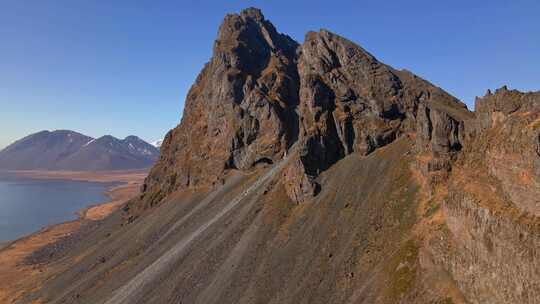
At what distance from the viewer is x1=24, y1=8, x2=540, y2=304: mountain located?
42281 millimetres

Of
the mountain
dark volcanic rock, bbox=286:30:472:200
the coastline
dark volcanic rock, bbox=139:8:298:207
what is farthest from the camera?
dark volcanic rock, bbox=139:8:298:207

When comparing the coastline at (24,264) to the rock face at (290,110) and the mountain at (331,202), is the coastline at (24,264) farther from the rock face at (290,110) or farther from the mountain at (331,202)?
the rock face at (290,110)

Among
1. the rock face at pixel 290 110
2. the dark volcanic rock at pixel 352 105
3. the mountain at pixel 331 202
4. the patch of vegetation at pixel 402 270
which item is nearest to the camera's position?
the mountain at pixel 331 202

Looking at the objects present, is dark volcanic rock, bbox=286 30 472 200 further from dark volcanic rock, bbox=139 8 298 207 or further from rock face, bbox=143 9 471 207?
dark volcanic rock, bbox=139 8 298 207

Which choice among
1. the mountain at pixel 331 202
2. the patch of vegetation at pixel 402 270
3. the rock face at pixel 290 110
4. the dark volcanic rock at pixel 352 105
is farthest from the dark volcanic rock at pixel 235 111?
the patch of vegetation at pixel 402 270

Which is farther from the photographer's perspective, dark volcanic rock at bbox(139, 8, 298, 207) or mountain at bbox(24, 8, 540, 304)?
dark volcanic rock at bbox(139, 8, 298, 207)

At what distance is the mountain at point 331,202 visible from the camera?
42.3 meters

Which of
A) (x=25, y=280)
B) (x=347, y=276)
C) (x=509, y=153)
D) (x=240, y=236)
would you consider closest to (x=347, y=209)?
(x=347, y=276)

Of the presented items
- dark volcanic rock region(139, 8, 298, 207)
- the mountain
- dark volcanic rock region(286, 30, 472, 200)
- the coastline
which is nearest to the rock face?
dark volcanic rock region(286, 30, 472, 200)

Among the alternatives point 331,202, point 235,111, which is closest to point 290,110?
point 235,111

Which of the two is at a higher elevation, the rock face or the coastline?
the rock face

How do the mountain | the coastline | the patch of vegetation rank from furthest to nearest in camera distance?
the coastline, the patch of vegetation, the mountain

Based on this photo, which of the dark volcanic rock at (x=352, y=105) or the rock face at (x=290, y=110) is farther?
the rock face at (x=290, y=110)

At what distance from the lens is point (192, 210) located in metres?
104
